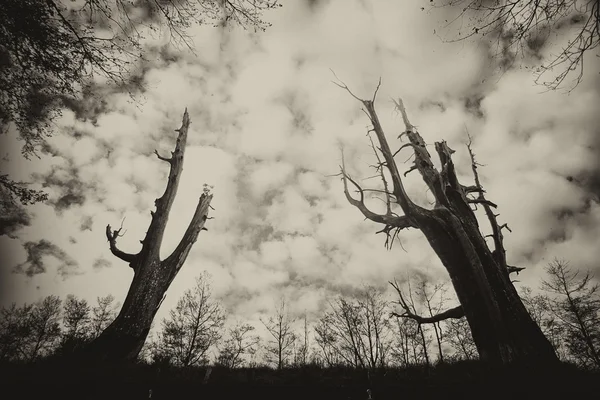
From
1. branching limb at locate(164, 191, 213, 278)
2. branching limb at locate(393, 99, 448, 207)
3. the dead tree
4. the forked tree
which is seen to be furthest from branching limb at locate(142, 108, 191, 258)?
branching limb at locate(393, 99, 448, 207)

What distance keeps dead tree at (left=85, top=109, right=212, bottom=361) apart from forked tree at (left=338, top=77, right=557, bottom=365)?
419cm

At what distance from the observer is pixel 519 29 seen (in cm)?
288

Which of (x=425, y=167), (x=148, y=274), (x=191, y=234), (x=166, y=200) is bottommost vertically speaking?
(x=148, y=274)

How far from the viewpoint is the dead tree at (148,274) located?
483 centimetres

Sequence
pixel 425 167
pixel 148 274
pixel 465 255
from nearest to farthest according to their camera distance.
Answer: pixel 465 255 → pixel 148 274 → pixel 425 167

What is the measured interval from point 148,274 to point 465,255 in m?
6.09

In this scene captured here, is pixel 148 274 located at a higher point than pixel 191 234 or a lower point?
lower

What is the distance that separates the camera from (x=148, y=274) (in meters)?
5.68

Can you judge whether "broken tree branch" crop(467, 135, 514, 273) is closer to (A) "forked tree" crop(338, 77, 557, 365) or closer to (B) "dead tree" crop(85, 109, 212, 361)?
(A) "forked tree" crop(338, 77, 557, 365)

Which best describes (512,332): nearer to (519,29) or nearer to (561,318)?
(519,29)

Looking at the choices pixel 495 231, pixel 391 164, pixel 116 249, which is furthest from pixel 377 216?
pixel 116 249

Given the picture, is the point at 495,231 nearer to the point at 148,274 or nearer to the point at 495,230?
the point at 495,230

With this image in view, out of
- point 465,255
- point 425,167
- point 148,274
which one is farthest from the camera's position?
point 425,167

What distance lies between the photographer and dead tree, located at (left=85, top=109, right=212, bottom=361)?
4832mm
